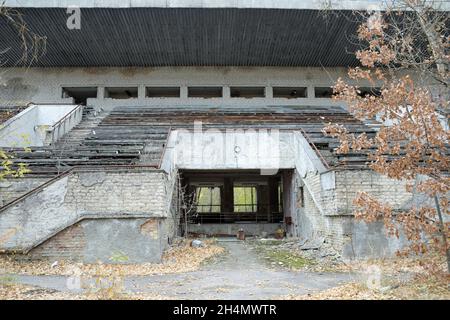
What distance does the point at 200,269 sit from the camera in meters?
8.64

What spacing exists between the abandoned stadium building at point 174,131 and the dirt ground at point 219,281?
0.79 metres

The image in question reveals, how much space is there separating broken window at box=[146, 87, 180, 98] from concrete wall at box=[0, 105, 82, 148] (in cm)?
492

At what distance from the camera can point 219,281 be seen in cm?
721

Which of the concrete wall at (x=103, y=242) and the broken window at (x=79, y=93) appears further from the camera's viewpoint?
the broken window at (x=79, y=93)

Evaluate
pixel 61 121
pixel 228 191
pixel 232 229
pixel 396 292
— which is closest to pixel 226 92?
pixel 228 191

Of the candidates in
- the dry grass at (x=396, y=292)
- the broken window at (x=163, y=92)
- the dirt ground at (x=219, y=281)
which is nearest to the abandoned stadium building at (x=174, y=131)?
the broken window at (x=163, y=92)

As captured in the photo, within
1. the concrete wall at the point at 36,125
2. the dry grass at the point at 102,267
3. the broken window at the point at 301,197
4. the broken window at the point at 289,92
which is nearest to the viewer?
the dry grass at the point at 102,267

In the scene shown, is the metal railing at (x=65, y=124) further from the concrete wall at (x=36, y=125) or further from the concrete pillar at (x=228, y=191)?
the concrete pillar at (x=228, y=191)

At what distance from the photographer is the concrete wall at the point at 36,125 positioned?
13.9 m

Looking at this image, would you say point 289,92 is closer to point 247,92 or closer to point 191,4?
point 247,92

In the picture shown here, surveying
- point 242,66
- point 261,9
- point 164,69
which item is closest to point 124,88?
point 164,69

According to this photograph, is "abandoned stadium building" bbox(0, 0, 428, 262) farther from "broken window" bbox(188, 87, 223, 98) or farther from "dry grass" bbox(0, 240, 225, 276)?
"dry grass" bbox(0, 240, 225, 276)

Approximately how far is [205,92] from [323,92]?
672 cm
